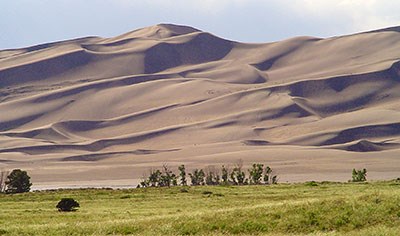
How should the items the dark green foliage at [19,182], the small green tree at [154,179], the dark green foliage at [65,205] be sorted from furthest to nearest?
the small green tree at [154,179] → the dark green foliage at [19,182] → the dark green foliage at [65,205]

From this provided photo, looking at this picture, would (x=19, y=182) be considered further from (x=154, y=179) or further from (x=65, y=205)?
(x=65, y=205)

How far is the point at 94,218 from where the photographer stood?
38594 millimetres

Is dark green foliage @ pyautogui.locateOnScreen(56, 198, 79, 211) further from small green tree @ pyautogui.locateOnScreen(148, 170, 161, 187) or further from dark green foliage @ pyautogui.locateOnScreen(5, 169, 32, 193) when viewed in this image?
small green tree @ pyautogui.locateOnScreen(148, 170, 161, 187)

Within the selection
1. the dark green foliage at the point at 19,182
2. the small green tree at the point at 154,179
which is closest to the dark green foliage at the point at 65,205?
the dark green foliage at the point at 19,182

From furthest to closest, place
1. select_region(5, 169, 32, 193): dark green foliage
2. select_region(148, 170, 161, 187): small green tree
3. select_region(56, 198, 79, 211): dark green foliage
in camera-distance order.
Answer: select_region(148, 170, 161, 187): small green tree → select_region(5, 169, 32, 193): dark green foliage → select_region(56, 198, 79, 211): dark green foliage

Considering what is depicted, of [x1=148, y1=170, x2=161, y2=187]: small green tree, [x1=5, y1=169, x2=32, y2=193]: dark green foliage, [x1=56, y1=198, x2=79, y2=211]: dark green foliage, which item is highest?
[x1=148, y1=170, x2=161, y2=187]: small green tree

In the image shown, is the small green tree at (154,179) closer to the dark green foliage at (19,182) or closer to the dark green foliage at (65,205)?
the dark green foliage at (19,182)

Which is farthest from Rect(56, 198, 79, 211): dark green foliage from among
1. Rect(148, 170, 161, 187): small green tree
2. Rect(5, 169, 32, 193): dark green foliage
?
Rect(148, 170, 161, 187): small green tree

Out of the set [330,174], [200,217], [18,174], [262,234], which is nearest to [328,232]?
[262,234]

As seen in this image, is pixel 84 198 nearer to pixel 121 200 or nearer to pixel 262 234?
pixel 121 200

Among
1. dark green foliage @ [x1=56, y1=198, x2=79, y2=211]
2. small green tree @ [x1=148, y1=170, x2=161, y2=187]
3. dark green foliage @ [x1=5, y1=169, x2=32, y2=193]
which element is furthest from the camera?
small green tree @ [x1=148, y1=170, x2=161, y2=187]

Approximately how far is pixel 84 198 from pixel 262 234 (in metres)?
32.3

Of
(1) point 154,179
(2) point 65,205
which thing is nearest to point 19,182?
(1) point 154,179

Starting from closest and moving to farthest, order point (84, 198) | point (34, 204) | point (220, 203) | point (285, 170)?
point (220, 203) → point (34, 204) → point (84, 198) → point (285, 170)
